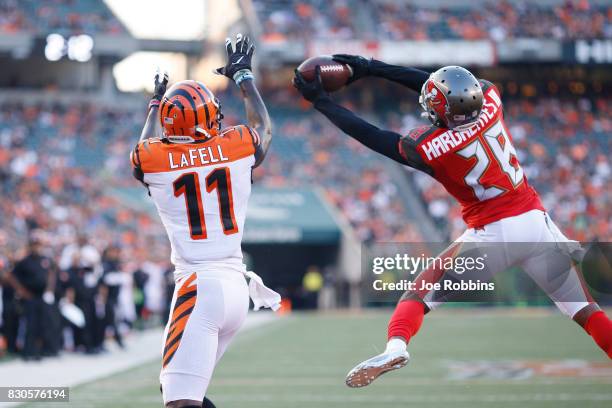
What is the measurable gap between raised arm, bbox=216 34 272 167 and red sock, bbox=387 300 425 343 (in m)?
→ 1.06

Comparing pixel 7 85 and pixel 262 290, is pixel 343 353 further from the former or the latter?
pixel 7 85

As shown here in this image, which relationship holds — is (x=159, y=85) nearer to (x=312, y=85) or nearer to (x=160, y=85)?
(x=160, y=85)

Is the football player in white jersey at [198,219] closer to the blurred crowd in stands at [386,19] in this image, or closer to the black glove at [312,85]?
the black glove at [312,85]

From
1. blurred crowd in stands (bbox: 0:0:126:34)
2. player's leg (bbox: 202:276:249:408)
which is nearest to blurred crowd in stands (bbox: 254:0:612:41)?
blurred crowd in stands (bbox: 0:0:126:34)

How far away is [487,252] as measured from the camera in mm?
4742

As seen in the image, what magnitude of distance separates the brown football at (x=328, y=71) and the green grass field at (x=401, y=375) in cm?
295

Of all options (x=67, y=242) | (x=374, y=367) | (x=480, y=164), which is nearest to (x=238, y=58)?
(x=480, y=164)

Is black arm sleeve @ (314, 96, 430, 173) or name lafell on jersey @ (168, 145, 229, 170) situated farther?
black arm sleeve @ (314, 96, 430, 173)

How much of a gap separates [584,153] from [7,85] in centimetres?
1750

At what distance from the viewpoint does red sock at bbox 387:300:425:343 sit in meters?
4.65

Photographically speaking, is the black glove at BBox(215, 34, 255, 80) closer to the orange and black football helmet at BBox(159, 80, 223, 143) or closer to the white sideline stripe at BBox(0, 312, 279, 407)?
the orange and black football helmet at BBox(159, 80, 223, 143)

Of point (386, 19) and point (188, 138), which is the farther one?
point (386, 19)

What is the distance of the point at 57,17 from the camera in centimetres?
2909

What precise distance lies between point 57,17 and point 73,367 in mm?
20989
